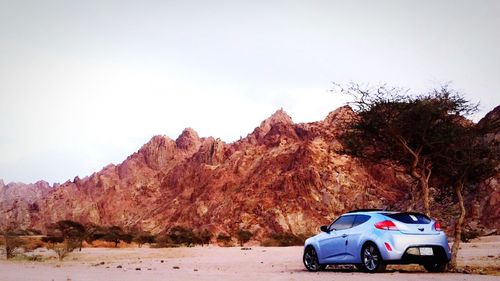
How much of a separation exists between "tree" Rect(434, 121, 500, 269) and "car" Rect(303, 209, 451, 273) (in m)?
2.55

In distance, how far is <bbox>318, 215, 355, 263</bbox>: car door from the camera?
49.5 feet

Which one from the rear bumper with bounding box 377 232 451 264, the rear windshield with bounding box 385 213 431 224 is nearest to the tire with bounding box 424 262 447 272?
the rear bumper with bounding box 377 232 451 264

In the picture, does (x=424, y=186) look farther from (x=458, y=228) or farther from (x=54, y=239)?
(x=54, y=239)

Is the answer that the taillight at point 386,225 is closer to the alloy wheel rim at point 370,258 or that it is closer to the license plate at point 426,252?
the alloy wheel rim at point 370,258

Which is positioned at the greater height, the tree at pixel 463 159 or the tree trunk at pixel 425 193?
the tree at pixel 463 159

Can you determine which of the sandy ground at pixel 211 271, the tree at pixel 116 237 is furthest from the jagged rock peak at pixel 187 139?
the sandy ground at pixel 211 271

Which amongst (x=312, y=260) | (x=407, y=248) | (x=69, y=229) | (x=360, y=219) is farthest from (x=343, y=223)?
(x=69, y=229)

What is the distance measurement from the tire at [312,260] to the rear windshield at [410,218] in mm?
3138

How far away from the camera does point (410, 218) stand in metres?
14.1

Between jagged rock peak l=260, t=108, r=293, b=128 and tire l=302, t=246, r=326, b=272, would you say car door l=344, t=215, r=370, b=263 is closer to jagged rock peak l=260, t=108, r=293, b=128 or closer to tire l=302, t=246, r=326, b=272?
tire l=302, t=246, r=326, b=272

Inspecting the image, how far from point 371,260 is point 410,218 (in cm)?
155

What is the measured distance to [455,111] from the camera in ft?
56.5

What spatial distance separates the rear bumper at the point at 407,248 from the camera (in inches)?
525

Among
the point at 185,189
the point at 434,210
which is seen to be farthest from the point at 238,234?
the point at 185,189
